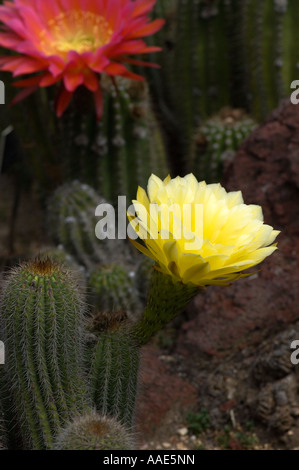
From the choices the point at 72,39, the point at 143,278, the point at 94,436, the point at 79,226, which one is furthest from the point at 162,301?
the point at 72,39

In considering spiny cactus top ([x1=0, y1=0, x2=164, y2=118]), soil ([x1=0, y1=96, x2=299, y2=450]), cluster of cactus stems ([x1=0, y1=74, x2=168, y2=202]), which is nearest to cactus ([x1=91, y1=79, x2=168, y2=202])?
cluster of cactus stems ([x1=0, y1=74, x2=168, y2=202])

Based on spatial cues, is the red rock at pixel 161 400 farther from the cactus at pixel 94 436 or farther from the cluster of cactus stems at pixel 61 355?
the cactus at pixel 94 436

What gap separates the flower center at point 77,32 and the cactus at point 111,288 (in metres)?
0.69

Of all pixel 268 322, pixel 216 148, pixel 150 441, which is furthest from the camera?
pixel 216 148

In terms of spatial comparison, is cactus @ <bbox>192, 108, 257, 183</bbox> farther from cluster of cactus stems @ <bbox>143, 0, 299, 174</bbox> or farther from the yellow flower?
the yellow flower

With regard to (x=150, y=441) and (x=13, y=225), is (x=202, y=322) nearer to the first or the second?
(x=150, y=441)

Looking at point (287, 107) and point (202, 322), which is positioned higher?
point (287, 107)

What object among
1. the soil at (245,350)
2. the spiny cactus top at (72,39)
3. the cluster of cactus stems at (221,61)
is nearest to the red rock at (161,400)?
the soil at (245,350)

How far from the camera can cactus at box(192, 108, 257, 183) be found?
240 cm

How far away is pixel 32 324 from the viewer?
46.6 inches

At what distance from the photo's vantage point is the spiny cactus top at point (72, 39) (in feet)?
6.68
